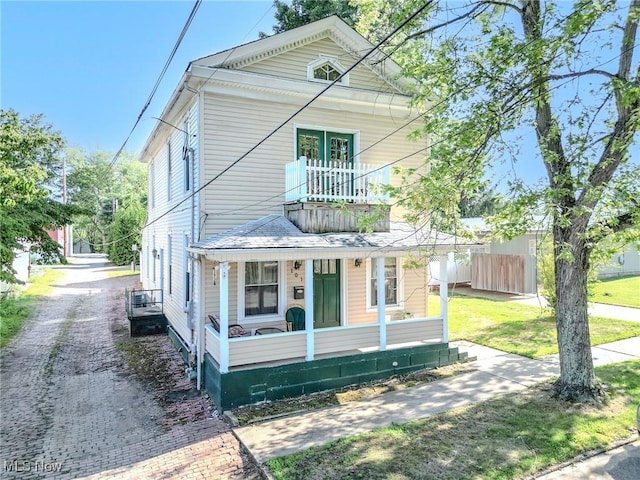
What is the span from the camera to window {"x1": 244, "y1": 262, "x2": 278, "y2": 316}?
9.52 m

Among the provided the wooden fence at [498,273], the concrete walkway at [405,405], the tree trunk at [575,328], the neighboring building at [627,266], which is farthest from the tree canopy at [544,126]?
the neighboring building at [627,266]

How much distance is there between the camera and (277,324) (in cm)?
966

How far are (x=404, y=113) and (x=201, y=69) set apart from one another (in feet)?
18.7

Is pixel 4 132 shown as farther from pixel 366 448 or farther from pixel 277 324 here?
pixel 366 448

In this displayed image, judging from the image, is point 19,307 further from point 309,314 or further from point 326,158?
point 309,314

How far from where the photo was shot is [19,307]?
17.3 meters

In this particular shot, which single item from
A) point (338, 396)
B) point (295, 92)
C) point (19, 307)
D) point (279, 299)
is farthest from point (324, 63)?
point (19, 307)

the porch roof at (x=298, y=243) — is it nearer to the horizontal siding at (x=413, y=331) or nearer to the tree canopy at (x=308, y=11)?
the horizontal siding at (x=413, y=331)

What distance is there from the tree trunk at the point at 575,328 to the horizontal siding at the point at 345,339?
3605mm

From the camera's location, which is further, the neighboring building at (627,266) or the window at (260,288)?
the neighboring building at (627,266)

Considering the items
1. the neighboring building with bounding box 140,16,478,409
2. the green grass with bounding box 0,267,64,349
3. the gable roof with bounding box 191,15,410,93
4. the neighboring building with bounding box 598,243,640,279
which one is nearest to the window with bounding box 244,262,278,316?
the neighboring building with bounding box 140,16,478,409

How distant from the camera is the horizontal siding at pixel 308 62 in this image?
1006cm

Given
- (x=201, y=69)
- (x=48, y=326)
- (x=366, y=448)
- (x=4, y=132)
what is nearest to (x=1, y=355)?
(x=48, y=326)

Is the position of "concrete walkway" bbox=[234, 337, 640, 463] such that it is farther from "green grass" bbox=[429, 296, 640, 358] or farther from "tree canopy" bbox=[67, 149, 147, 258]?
"tree canopy" bbox=[67, 149, 147, 258]
